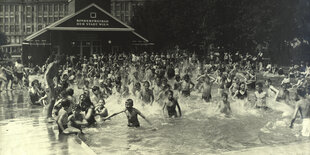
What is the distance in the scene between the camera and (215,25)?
380 inches

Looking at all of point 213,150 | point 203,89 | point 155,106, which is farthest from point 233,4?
point 213,150

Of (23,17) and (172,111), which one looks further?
(172,111)

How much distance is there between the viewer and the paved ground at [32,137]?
205 inches

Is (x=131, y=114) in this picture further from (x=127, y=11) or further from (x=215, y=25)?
(x=127, y=11)

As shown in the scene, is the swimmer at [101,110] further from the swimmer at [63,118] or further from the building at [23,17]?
the building at [23,17]

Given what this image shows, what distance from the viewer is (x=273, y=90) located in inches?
336

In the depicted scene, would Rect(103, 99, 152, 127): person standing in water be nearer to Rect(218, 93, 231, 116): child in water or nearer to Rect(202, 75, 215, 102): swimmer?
Rect(218, 93, 231, 116): child in water

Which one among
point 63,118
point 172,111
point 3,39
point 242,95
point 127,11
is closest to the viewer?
point 63,118

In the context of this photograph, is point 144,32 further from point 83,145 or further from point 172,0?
point 83,145

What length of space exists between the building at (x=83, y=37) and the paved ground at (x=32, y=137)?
1320 mm

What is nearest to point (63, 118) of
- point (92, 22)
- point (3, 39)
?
point (3, 39)

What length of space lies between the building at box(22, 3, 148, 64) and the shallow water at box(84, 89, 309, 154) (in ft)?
5.01

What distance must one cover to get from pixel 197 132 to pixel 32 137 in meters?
3.02

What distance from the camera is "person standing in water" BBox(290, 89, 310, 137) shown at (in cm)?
644
